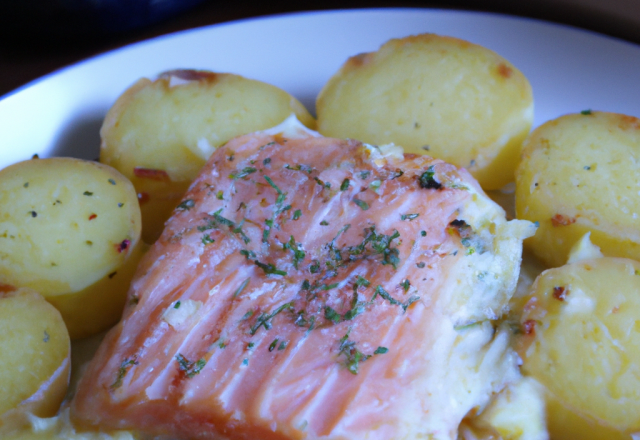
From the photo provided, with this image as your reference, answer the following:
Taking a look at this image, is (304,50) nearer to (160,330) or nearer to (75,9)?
(75,9)

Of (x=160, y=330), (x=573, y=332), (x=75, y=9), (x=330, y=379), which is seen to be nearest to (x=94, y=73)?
(x=75, y=9)

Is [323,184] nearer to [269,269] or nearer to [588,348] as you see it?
[269,269]

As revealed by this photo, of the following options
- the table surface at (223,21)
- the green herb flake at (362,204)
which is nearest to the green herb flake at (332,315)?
the green herb flake at (362,204)

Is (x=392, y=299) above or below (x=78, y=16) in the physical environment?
below

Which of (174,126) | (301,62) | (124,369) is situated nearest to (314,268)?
(124,369)

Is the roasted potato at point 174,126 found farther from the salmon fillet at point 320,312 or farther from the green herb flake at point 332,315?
the green herb flake at point 332,315

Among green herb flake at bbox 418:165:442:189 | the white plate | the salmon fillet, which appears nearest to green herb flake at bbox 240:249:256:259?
the salmon fillet
